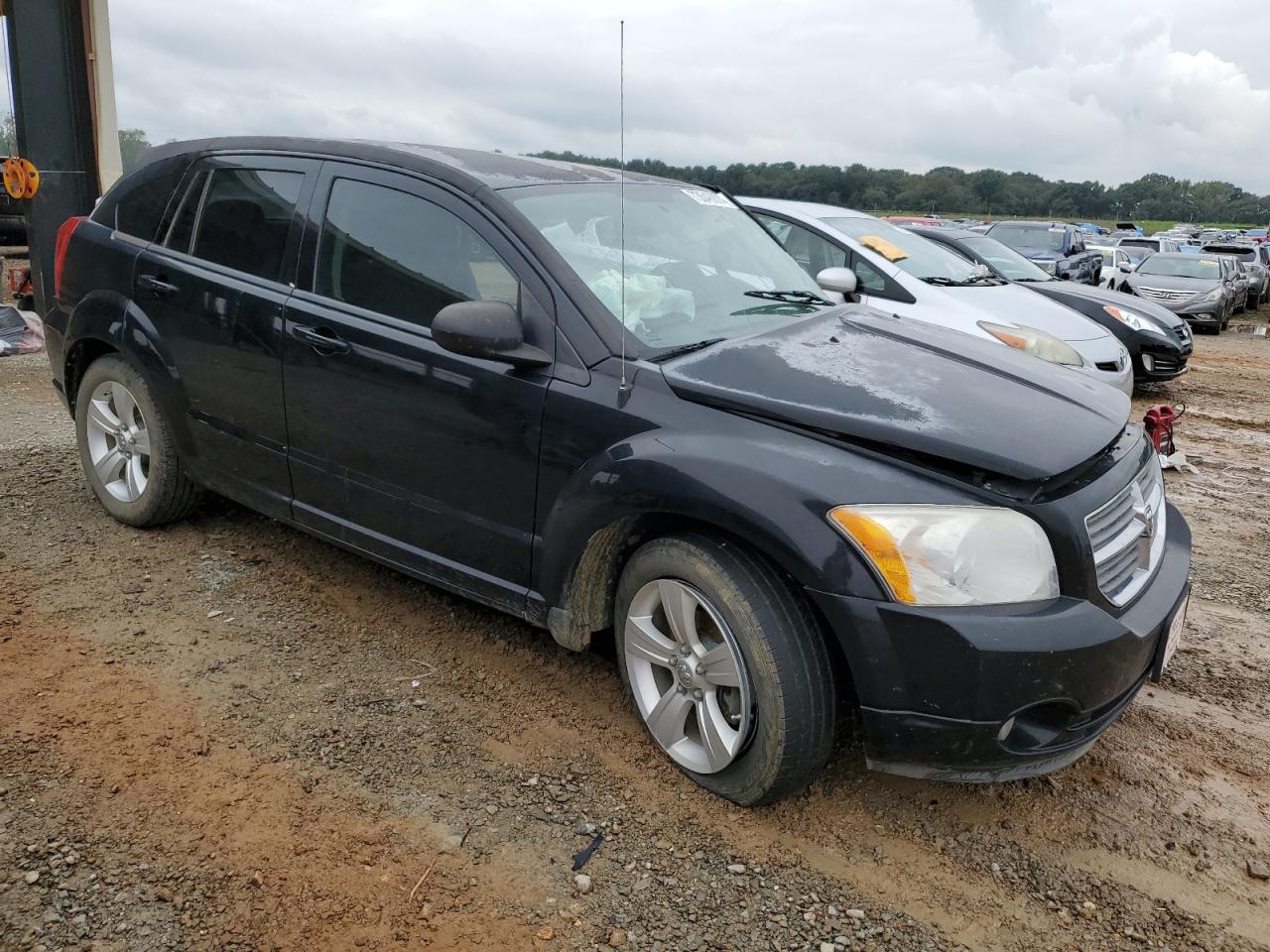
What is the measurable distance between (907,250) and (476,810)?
6.02 metres

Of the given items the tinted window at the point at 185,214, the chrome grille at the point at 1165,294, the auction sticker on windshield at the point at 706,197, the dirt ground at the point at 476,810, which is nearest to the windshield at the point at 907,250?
the auction sticker on windshield at the point at 706,197

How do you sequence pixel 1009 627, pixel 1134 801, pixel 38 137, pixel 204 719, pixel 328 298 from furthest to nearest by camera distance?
pixel 38 137 → pixel 328 298 → pixel 204 719 → pixel 1134 801 → pixel 1009 627

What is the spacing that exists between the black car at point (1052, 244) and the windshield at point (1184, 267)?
4.31ft

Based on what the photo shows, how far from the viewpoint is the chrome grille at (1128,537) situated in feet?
7.90

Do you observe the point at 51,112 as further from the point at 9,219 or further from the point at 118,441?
the point at 118,441

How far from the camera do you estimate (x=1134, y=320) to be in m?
9.22

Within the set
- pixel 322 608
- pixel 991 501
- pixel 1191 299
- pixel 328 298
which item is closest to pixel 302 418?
pixel 328 298

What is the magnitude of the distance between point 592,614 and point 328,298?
1451 millimetres

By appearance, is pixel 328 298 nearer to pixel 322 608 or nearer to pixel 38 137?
pixel 322 608

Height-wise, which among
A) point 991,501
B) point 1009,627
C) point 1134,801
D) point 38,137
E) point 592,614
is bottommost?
point 1134,801

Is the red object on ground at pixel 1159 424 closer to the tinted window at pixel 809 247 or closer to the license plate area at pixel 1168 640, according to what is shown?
the tinted window at pixel 809 247

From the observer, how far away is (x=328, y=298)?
3.30 meters

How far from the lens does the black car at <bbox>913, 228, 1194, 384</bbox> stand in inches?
357

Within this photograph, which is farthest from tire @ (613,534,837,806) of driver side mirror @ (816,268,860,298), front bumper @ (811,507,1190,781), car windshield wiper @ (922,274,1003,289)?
car windshield wiper @ (922,274,1003,289)
